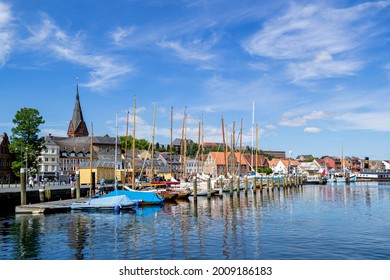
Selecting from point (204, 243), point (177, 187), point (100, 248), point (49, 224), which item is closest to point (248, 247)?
Answer: point (204, 243)

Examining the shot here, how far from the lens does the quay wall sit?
47.8 meters

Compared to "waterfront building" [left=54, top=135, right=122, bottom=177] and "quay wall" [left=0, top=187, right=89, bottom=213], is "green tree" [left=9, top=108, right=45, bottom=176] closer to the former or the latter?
"quay wall" [left=0, top=187, right=89, bottom=213]

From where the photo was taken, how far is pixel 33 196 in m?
53.5

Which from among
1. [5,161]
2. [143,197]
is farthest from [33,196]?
[5,161]

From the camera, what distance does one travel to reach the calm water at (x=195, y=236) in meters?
23.8

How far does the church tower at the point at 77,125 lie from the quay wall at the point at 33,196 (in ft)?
404

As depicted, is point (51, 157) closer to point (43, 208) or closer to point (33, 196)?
point (33, 196)

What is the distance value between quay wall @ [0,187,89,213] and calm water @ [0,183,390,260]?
8637 mm

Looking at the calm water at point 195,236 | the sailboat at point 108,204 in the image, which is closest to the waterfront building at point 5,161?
the sailboat at point 108,204

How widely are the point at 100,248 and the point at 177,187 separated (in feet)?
150

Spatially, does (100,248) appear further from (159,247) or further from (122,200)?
(122,200)

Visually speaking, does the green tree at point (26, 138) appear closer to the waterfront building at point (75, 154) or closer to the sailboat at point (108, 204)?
the sailboat at point (108, 204)

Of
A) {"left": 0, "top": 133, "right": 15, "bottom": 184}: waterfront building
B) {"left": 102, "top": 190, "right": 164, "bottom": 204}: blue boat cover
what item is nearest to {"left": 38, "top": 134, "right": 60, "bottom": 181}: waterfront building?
{"left": 0, "top": 133, "right": 15, "bottom": 184}: waterfront building
